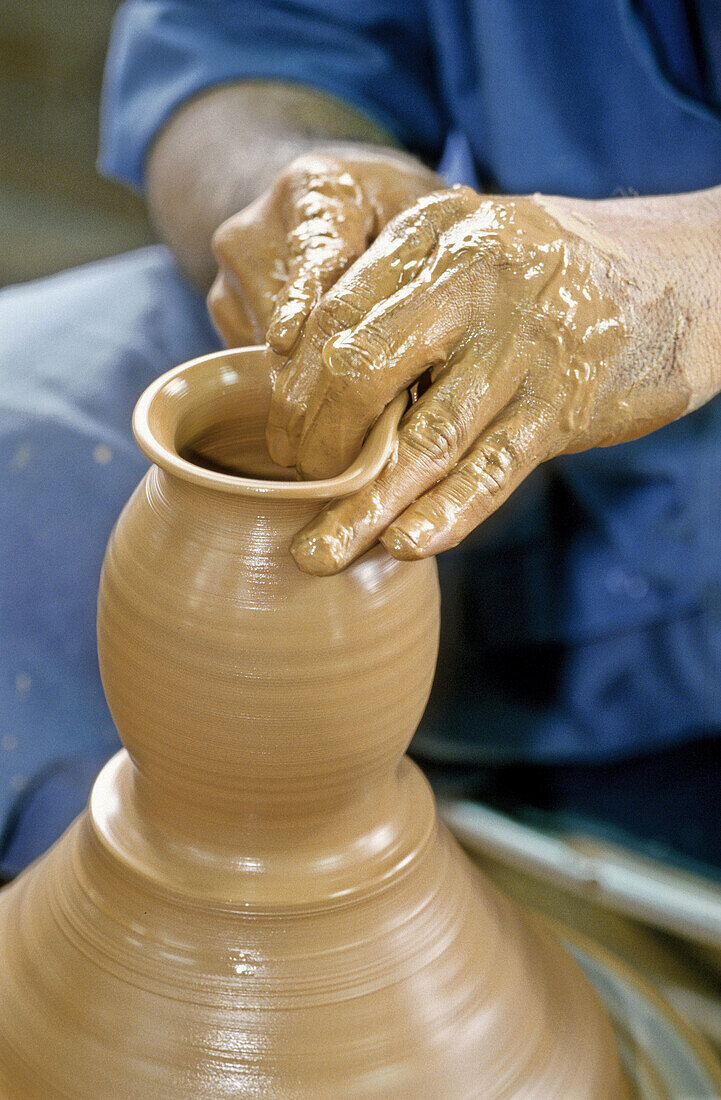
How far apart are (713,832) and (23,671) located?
0.73 meters

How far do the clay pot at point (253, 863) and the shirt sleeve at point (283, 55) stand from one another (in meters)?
0.90

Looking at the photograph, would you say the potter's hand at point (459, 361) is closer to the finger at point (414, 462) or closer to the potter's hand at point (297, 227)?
the finger at point (414, 462)

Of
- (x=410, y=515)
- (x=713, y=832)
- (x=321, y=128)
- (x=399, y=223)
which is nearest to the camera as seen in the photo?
(x=410, y=515)

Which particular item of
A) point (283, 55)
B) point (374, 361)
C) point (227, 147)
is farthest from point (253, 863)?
point (283, 55)

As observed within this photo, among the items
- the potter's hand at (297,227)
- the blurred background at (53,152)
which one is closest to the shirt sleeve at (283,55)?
the potter's hand at (297,227)

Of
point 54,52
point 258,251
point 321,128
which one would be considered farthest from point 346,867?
point 54,52

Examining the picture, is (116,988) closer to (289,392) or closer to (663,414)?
(289,392)

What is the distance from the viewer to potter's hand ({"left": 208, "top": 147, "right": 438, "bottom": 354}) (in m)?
0.90

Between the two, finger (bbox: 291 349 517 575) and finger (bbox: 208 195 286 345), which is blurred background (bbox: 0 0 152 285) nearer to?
finger (bbox: 208 195 286 345)

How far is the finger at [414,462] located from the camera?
2.10 feet

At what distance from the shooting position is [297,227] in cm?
91

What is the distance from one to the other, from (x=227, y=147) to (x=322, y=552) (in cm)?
94

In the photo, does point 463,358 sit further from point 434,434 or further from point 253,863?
point 253,863

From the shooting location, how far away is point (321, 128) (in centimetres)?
145
